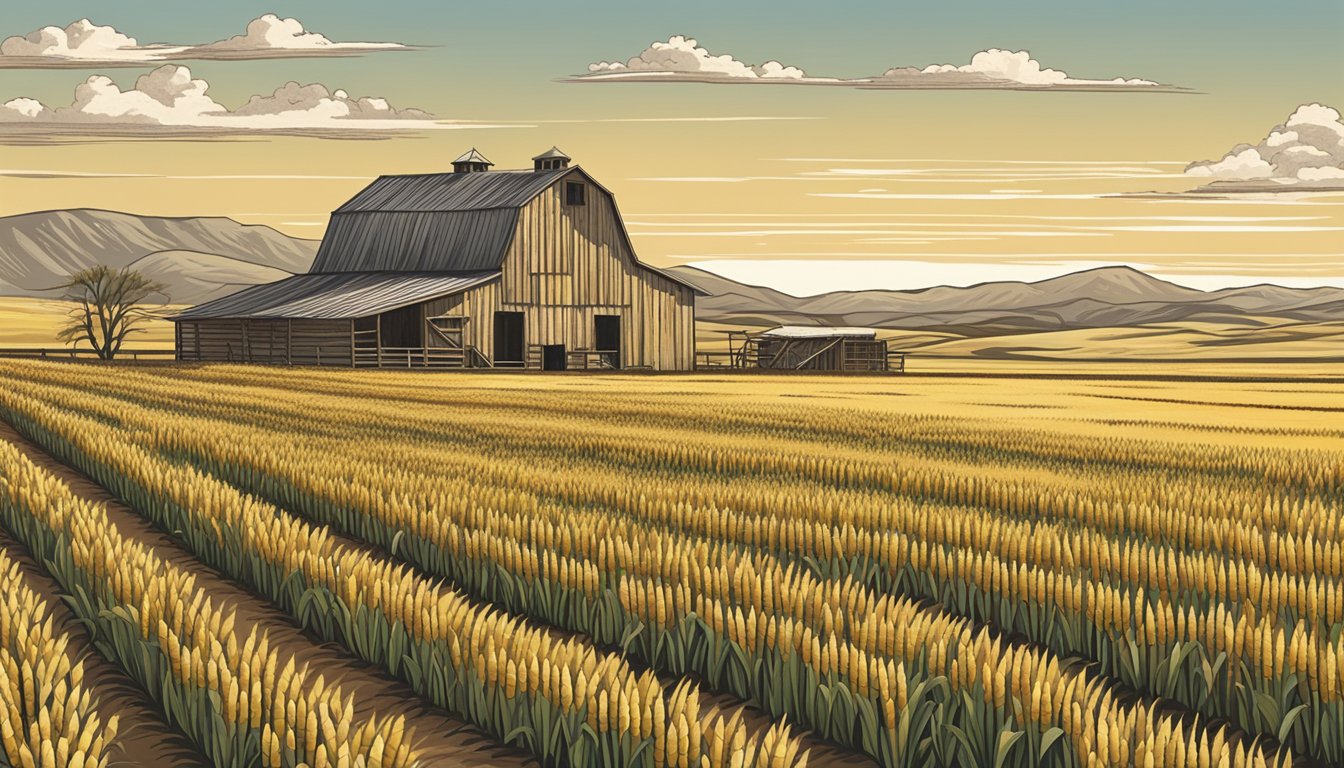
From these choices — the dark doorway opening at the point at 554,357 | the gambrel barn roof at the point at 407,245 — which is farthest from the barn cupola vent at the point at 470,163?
the dark doorway opening at the point at 554,357

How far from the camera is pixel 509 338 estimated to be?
69.9m

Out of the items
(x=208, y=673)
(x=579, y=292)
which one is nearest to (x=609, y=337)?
(x=579, y=292)

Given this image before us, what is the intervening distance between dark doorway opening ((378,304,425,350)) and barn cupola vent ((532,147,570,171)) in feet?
43.3

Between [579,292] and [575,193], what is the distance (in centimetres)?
532

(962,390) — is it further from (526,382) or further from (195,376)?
(195,376)

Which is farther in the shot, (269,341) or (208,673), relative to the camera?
(269,341)

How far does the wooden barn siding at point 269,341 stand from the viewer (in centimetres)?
6575

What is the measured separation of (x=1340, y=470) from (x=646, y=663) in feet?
54.8

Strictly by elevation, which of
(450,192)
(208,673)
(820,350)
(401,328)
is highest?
(450,192)

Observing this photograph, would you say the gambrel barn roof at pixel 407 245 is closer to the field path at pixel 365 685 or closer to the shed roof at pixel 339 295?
the shed roof at pixel 339 295

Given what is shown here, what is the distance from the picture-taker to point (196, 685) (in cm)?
800

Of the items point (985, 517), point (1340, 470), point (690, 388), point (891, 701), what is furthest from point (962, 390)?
point (891, 701)

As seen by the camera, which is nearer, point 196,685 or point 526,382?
point 196,685

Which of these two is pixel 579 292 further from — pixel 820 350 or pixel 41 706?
pixel 41 706
